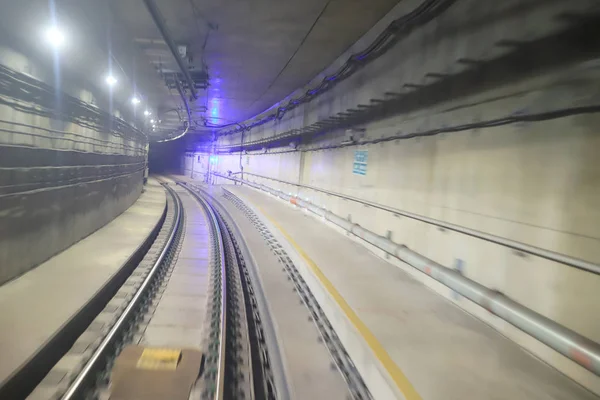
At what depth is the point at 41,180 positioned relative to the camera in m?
5.29

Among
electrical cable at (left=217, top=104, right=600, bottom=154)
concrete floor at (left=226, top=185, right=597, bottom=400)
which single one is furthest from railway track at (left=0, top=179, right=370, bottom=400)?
electrical cable at (left=217, top=104, right=600, bottom=154)

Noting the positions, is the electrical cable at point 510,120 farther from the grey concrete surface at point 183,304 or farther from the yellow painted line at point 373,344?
the grey concrete surface at point 183,304

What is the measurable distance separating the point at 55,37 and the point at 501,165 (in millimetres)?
6939

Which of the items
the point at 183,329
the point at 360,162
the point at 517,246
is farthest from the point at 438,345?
the point at 360,162

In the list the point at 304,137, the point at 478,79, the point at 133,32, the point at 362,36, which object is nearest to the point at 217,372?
the point at 478,79

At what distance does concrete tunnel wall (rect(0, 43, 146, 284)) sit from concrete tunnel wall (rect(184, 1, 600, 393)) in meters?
5.63

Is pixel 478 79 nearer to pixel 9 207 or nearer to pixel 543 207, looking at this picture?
pixel 543 207

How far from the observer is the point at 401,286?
15.3 ft

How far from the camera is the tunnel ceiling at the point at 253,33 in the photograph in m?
5.07

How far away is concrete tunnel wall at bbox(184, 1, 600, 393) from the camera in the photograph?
8.38 ft

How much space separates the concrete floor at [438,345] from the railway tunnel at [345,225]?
2 centimetres

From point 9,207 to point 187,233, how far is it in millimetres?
6329

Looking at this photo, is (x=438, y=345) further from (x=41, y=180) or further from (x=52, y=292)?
(x=41, y=180)

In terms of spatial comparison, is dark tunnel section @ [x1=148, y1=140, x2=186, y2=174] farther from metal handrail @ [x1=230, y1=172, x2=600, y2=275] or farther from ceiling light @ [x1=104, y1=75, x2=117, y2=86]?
metal handrail @ [x1=230, y1=172, x2=600, y2=275]
